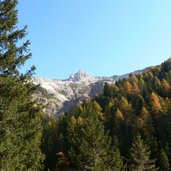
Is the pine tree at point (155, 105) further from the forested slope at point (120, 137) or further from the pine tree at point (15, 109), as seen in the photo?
the pine tree at point (15, 109)

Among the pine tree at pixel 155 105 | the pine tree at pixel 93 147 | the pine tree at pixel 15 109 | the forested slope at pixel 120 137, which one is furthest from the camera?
the pine tree at pixel 155 105

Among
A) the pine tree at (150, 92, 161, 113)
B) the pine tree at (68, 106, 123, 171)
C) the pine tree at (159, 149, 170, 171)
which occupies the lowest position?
the pine tree at (159, 149, 170, 171)

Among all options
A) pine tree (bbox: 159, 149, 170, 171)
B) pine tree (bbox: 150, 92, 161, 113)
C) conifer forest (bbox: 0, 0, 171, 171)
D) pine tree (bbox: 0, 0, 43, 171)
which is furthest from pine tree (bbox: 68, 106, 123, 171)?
pine tree (bbox: 150, 92, 161, 113)

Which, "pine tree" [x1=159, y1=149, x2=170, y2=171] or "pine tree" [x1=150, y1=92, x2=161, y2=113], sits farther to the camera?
"pine tree" [x1=150, y1=92, x2=161, y2=113]

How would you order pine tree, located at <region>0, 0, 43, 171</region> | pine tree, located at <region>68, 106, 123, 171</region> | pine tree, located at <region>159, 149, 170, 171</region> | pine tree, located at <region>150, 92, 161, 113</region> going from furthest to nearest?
pine tree, located at <region>150, 92, 161, 113</region> < pine tree, located at <region>159, 149, 170, 171</region> < pine tree, located at <region>68, 106, 123, 171</region> < pine tree, located at <region>0, 0, 43, 171</region>

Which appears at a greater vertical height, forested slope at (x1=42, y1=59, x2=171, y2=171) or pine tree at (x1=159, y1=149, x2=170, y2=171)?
forested slope at (x1=42, y1=59, x2=171, y2=171)

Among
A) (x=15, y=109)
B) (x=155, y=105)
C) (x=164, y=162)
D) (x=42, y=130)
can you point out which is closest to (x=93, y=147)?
(x=42, y=130)

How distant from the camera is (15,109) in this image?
879 inches

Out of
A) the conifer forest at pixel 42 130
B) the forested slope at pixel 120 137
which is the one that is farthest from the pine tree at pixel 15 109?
the forested slope at pixel 120 137

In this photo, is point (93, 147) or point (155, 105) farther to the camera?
point (155, 105)

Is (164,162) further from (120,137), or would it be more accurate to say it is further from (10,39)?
(10,39)

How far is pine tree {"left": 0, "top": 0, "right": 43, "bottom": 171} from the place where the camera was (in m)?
21.5

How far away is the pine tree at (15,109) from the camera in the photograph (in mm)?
21453

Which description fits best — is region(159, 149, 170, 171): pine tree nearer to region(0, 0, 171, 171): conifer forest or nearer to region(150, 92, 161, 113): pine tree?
region(0, 0, 171, 171): conifer forest
